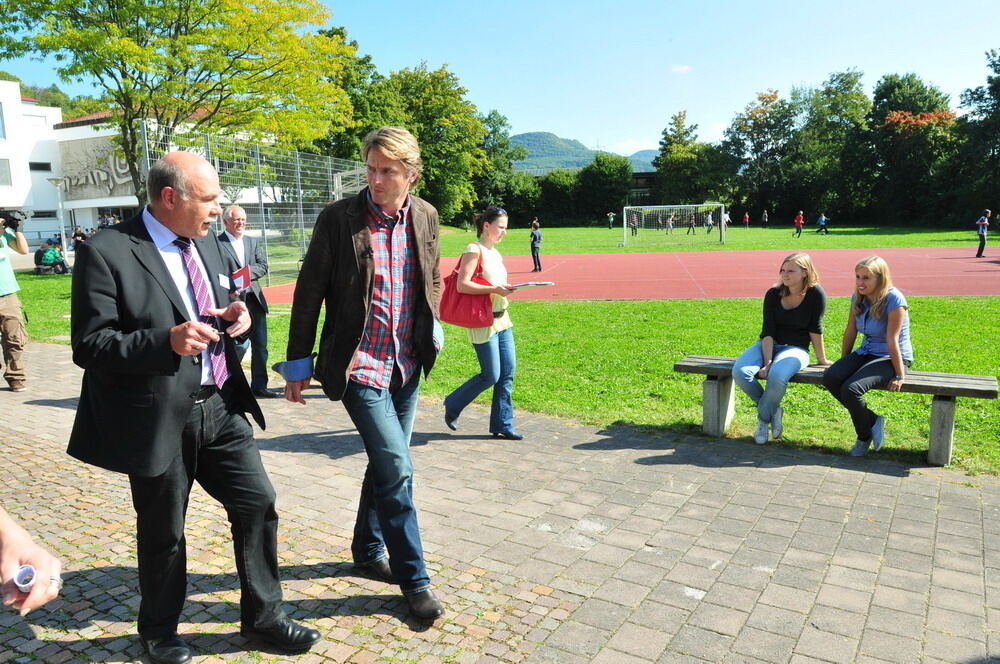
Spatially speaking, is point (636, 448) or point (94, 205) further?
point (94, 205)

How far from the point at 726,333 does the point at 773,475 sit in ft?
18.7

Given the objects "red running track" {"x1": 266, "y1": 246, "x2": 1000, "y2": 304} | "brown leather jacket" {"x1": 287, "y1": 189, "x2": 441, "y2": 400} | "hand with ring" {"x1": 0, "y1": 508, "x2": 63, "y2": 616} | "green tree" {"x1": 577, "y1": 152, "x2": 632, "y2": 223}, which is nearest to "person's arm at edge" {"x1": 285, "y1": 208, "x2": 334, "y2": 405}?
"brown leather jacket" {"x1": 287, "y1": 189, "x2": 441, "y2": 400}

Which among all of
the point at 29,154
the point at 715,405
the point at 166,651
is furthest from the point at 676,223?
the point at 29,154

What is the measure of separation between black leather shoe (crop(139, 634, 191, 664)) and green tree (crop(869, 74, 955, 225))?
58452 millimetres

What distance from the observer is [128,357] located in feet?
7.77

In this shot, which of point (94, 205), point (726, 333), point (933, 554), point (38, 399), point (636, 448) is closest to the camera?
point (933, 554)

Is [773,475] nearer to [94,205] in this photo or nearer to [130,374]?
[130,374]

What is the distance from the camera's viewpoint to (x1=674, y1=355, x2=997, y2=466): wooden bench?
5070mm

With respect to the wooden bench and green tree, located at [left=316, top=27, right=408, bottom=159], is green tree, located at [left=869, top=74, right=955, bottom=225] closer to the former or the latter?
green tree, located at [left=316, top=27, right=408, bottom=159]

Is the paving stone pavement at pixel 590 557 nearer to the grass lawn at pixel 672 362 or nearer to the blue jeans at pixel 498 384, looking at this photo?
the blue jeans at pixel 498 384

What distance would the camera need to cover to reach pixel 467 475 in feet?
16.8

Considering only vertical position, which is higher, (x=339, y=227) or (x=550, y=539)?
(x=339, y=227)

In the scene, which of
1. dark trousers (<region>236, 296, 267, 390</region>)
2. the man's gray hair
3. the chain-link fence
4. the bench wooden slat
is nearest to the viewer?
the man's gray hair

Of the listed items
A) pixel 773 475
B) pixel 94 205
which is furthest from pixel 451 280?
pixel 94 205
